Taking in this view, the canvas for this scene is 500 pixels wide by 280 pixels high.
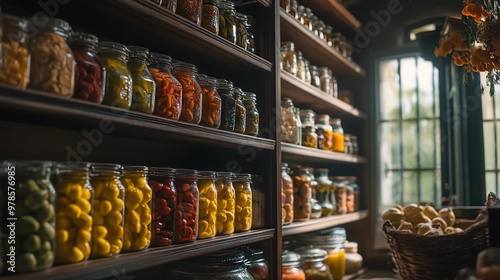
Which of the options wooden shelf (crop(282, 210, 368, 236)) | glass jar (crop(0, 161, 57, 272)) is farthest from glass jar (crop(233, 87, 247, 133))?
glass jar (crop(0, 161, 57, 272))

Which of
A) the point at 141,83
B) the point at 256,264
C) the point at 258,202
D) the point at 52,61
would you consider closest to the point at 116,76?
the point at 141,83

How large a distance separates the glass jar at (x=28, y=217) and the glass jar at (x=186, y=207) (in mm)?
462

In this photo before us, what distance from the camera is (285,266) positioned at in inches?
89.0

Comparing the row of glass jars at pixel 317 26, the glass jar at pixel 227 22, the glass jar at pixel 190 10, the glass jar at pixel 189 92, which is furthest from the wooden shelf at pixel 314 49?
the glass jar at pixel 189 92

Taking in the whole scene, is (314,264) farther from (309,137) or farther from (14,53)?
(14,53)

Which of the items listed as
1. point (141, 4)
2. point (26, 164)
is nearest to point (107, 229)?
point (26, 164)

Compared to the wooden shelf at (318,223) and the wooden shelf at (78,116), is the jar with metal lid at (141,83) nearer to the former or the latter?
the wooden shelf at (78,116)

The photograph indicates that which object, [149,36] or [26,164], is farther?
[149,36]

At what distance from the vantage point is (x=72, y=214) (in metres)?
1.16

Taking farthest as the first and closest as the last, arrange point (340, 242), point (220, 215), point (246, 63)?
point (340, 242) → point (246, 63) → point (220, 215)

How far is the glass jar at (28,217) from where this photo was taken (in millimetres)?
1046

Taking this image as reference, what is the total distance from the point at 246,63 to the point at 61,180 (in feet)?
3.19

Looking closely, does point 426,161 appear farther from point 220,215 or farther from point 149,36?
point 149,36

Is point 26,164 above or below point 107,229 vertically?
above
